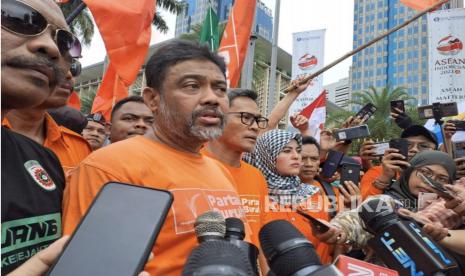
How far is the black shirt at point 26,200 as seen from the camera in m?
1.10

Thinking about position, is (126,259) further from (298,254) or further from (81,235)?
(298,254)

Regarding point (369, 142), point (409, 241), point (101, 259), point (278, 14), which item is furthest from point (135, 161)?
point (278, 14)

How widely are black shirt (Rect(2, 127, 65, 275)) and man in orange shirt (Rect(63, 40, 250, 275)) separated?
59mm

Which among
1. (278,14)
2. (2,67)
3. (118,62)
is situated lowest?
(2,67)

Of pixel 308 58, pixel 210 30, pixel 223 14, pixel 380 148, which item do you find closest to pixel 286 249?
pixel 380 148

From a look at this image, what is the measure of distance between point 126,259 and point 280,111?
330cm

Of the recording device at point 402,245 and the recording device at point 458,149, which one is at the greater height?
the recording device at point 458,149

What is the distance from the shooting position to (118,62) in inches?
182

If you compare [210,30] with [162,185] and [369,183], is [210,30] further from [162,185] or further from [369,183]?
[162,185]

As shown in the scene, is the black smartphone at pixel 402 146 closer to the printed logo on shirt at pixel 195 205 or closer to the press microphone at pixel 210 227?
the printed logo on shirt at pixel 195 205

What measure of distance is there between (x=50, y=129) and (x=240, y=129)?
3.79 feet

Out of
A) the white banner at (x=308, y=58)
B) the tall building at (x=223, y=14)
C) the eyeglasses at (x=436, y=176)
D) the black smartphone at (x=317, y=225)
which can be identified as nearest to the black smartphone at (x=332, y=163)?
the eyeglasses at (x=436, y=176)

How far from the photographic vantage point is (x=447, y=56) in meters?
7.31

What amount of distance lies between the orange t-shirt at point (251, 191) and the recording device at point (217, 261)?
5.69 ft
